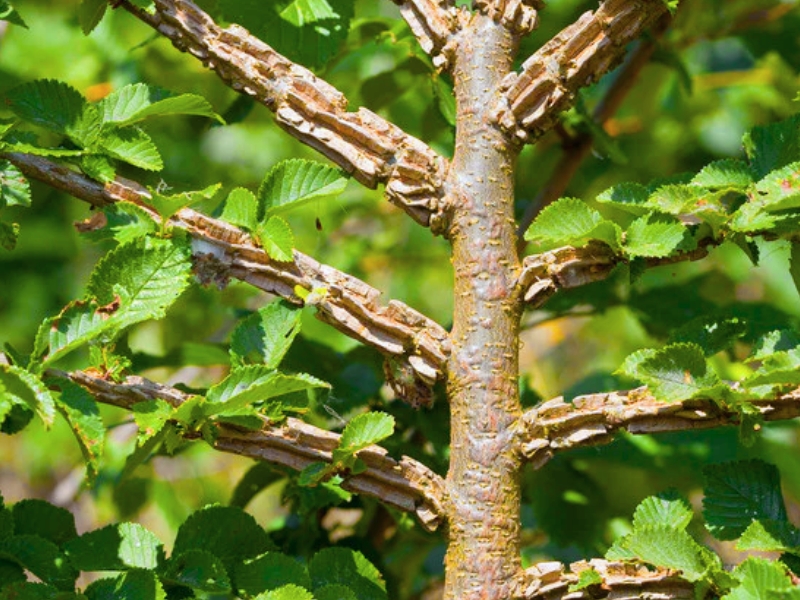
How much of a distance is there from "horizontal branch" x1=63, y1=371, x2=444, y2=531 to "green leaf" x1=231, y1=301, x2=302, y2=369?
0.04m

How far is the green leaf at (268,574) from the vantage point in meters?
0.63

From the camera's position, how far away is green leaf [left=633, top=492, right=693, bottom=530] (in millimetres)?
622

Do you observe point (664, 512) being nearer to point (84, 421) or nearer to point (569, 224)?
point (569, 224)

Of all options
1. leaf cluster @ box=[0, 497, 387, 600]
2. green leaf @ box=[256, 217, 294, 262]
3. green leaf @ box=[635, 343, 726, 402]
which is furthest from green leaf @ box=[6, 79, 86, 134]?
green leaf @ box=[635, 343, 726, 402]

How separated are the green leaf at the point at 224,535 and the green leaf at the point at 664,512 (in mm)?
221

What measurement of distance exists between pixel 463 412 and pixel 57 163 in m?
0.27

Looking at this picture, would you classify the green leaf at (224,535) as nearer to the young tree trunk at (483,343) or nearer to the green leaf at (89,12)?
the young tree trunk at (483,343)

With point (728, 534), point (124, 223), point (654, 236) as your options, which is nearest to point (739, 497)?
point (728, 534)

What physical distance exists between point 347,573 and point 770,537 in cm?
24

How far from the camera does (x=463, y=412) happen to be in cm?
64

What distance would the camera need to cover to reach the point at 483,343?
645 mm

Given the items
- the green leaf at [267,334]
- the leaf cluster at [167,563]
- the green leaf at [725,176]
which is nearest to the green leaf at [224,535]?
the leaf cluster at [167,563]

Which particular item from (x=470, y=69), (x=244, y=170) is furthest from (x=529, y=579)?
(x=244, y=170)

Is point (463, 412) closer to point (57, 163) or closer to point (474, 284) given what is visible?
point (474, 284)
